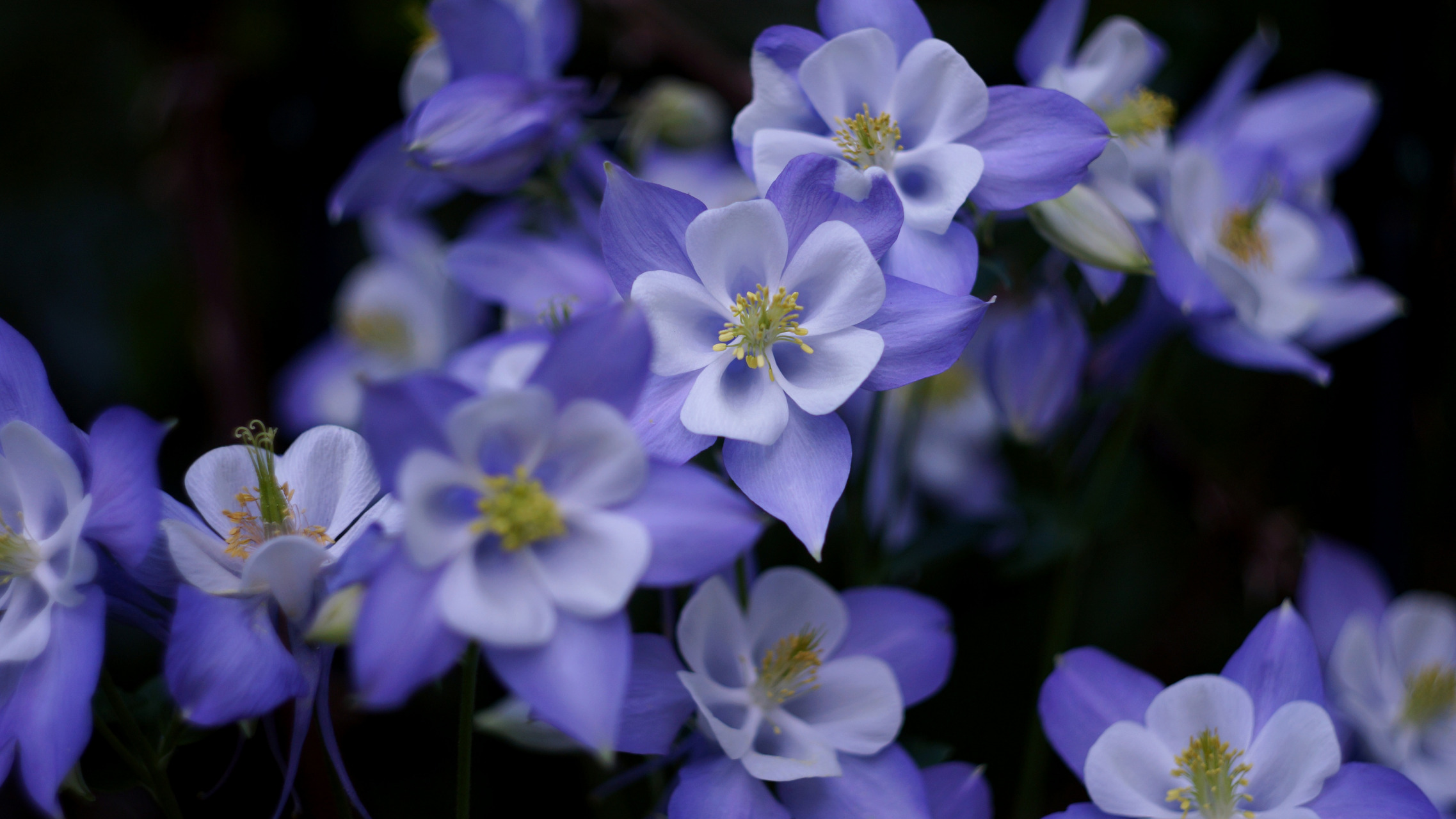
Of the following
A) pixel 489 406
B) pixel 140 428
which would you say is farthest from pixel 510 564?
pixel 140 428

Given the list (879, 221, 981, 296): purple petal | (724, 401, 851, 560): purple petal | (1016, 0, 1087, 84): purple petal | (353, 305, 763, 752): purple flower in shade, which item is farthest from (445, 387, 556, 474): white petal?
(1016, 0, 1087, 84): purple petal

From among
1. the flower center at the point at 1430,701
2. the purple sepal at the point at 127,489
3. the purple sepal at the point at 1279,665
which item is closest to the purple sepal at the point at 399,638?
the purple sepal at the point at 127,489

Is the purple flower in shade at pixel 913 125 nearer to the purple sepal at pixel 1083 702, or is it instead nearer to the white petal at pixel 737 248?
the white petal at pixel 737 248

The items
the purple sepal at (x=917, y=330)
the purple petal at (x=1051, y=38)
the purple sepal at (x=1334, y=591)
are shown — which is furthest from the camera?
the purple sepal at (x=1334, y=591)

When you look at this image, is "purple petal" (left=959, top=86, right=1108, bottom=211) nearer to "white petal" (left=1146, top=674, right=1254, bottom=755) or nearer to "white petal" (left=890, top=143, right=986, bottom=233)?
"white petal" (left=890, top=143, right=986, bottom=233)

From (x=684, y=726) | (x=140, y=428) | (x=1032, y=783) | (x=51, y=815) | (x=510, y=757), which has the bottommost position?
(x=510, y=757)

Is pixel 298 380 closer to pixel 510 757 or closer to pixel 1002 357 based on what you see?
pixel 510 757

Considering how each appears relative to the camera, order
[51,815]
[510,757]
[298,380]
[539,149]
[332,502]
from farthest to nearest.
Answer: [298,380] < [510,757] < [539,149] < [332,502] < [51,815]
